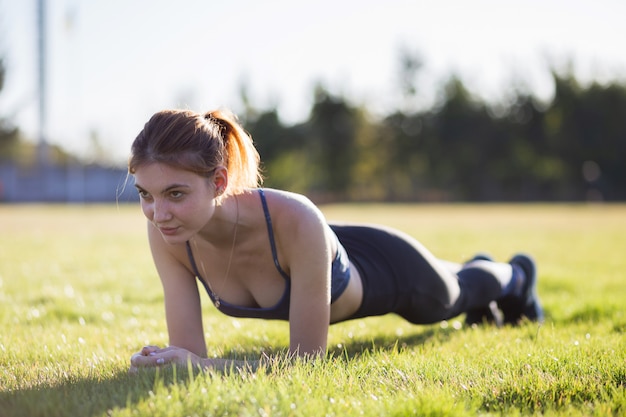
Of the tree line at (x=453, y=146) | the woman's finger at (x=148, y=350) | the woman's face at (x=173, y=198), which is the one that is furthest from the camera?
the tree line at (x=453, y=146)

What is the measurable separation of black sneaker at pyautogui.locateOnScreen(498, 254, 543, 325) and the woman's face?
3019 millimetres

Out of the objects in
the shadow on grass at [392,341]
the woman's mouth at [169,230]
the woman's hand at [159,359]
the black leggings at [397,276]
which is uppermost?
the woman's mouth at [169,230]

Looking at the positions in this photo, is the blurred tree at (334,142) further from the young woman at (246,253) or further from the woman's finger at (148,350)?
the woman's finger at (148,350)

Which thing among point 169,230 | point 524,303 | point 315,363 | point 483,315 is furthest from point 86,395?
point 524,303

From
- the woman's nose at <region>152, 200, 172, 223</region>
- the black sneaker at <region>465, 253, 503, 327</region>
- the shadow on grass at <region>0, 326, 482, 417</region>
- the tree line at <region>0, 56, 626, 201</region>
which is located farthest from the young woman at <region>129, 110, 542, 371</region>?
the tree line at <region>0, 56, 626, 201</region>

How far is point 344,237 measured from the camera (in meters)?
4.19

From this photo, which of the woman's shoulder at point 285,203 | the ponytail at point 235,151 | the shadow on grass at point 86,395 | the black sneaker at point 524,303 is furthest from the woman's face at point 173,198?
the black sneaker at point 524,303

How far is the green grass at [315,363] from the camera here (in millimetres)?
2303

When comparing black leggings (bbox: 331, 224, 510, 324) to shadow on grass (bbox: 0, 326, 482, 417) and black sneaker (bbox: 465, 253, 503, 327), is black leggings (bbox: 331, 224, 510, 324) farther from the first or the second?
shadow on grass (bbox: 0, 326, 482, 417)

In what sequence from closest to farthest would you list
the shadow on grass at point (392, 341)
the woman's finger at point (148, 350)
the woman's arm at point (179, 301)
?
1. the woman's finger at point (148, 350)
2. the woman's arm at point (179, 301)
3. the shadow on grass at point (392, 341)

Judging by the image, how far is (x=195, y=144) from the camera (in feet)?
9.44

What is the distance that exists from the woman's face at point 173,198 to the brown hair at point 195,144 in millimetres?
36

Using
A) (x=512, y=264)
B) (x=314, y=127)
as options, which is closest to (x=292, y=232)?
(x=512, y=264)

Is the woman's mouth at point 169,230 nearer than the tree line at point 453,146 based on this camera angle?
Yes
